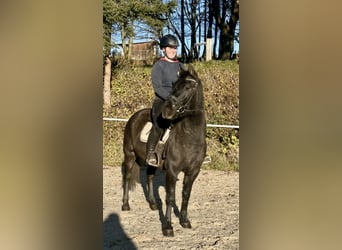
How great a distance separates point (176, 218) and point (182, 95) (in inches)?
37.5

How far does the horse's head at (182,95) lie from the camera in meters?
1.88

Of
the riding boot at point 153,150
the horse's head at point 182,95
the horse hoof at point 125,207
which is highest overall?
the horse's head at point 182,95

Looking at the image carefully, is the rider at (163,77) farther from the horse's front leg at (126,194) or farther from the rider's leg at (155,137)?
the horse's front leg at (126,194)

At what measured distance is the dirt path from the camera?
5.74 feet

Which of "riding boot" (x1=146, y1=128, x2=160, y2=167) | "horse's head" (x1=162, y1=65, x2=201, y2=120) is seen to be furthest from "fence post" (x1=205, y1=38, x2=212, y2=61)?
"horse's head" (x1=162, y1=65, x2=201, y2=120)

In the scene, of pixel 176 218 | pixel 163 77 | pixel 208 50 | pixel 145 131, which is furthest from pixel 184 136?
pixel 208 50

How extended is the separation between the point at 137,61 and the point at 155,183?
166 cm

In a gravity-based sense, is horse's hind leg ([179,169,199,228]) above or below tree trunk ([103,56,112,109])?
below

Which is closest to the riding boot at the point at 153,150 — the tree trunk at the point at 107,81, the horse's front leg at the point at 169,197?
the horse's front leg at the point at 169,197

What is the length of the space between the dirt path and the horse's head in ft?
2.09

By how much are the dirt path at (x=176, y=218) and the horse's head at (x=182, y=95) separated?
0.64 metres

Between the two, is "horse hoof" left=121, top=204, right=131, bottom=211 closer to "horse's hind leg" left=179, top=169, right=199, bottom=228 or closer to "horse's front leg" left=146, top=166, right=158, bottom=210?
"horse's front leg" left=146, top=166, right=158, bottom=210
